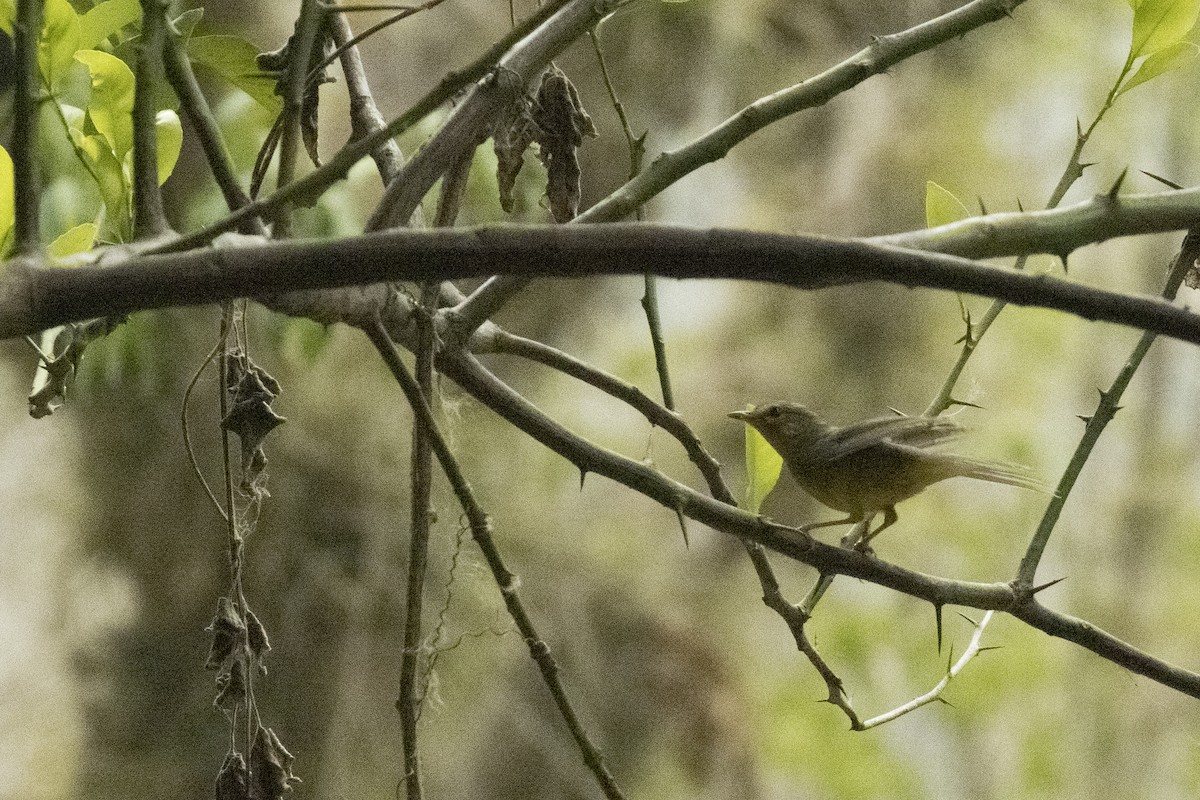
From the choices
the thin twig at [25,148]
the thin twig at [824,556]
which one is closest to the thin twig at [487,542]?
the thin twig at [824,556]

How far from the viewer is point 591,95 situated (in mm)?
1303

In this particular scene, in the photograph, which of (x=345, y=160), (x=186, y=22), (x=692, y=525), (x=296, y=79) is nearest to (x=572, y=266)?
(x=345, y=160)

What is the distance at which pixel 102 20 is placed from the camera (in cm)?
44

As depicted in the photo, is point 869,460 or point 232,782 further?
point 869,460

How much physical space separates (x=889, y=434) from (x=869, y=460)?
27 mm

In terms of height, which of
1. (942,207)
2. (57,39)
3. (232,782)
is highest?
(942,207)

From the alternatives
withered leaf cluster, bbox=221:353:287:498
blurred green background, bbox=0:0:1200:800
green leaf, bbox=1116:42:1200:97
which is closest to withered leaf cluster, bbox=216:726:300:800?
withered leaf cluster, bbox=221:353:287:498

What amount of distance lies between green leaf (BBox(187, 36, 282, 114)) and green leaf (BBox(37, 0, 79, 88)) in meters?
0.06

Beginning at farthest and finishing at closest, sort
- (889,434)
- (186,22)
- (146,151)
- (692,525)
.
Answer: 1. (692,525)
2. (889,434)
3. (186,22)
4. (146,151)

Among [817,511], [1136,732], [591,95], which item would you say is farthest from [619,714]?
[591,95]

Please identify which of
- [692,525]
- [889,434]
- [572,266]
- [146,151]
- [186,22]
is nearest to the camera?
[572,266]

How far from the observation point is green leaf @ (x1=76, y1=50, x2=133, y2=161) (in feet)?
1.45

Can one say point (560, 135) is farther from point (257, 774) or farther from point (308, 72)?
point (257, 774)

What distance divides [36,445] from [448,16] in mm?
735
